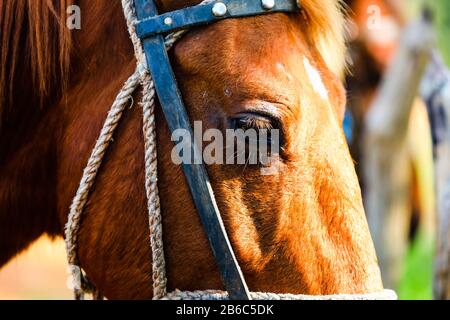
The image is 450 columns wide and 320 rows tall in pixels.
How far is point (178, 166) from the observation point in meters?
1.86

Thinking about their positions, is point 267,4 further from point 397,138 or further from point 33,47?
point 397,138

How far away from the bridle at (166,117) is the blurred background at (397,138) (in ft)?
5.89

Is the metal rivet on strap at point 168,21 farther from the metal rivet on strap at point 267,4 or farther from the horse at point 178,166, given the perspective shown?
the metal rivet on strap at point 267,4

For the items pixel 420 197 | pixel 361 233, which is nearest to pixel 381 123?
pixel 420 197

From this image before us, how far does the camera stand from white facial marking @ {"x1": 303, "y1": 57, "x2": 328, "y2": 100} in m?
1.91

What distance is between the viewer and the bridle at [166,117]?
1.79 meters

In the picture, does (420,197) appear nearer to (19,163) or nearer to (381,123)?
(381,123)

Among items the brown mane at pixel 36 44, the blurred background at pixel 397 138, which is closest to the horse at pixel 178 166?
the brown mane at pixel 36 44

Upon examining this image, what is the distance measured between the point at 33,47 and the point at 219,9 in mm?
507

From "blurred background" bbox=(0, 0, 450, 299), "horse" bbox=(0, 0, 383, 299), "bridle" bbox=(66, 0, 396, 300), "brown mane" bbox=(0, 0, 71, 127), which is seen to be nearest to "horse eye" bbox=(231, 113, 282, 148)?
"horse" bbox=(0, 0, 383, 299)

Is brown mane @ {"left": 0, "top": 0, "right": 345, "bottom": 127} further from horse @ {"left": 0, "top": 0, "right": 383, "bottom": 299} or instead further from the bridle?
the bridle

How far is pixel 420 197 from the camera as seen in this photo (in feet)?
22.2

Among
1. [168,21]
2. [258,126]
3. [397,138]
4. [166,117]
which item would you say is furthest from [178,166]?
[397,138]
